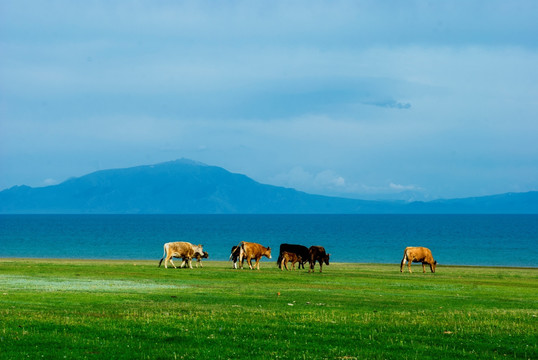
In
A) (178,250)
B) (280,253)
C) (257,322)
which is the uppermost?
(280,253)

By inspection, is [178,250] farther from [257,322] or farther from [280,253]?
[257,322]

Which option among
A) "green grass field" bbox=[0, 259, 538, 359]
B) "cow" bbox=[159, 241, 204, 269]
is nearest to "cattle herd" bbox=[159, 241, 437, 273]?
"cow" bbox=[159, 241, 204, 269]

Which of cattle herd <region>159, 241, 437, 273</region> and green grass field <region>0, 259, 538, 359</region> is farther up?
cattle herd <region>159, 241, 437, 273</region>

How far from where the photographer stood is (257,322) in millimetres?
20547

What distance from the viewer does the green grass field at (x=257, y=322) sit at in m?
16.3

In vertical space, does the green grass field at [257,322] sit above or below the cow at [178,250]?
below

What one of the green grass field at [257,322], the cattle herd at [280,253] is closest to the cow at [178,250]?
the cattle herd at [280,253]

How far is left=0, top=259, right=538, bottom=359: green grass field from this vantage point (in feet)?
53.5

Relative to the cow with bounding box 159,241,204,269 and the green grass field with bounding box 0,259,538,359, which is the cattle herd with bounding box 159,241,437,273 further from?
the green grass field with bounding box 0,259,538,359

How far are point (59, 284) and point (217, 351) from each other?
74.2 ft

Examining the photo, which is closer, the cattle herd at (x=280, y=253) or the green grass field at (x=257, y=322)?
the green grass field at (x=257, y=322)

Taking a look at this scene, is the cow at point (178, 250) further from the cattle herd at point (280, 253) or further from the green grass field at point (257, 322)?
the green grass field at point (257, 322)

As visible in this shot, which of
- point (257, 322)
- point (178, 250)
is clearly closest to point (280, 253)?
point (178, 250)

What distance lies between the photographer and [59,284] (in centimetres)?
3600
